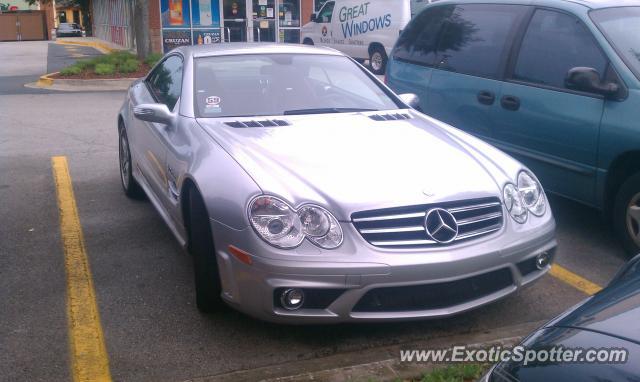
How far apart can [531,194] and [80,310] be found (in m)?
2.70

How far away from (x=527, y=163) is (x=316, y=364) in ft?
9.33

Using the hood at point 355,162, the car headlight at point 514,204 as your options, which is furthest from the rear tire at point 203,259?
the car headlight at point 514,204

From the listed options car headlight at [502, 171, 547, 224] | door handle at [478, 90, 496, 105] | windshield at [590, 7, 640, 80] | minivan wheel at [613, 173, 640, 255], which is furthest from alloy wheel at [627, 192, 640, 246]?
door handle at [478, 90, 496, 105]

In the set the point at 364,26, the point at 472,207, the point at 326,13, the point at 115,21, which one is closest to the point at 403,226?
the point at 472,207

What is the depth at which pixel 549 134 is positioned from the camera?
5535mm

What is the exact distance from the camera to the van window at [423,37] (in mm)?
6926

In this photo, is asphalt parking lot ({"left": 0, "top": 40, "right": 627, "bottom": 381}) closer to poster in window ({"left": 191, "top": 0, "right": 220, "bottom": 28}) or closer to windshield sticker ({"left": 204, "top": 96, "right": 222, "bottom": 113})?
windshield sticker ({"left": 204, "top": 96, "right": 222, "bottom": 113})

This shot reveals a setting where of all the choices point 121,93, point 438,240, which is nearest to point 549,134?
point 438,240

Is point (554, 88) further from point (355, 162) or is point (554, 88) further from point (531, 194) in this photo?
point (355, 162)

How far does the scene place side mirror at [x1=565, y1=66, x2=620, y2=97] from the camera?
5109 millimetres

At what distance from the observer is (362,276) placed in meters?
3.53

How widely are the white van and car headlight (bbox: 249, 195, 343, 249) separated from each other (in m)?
15.3

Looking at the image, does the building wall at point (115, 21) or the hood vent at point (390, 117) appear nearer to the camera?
the hood vent at point (390, 117)

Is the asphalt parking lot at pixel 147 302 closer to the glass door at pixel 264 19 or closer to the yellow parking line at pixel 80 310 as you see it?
the yellow parking line at pixel 80 310
